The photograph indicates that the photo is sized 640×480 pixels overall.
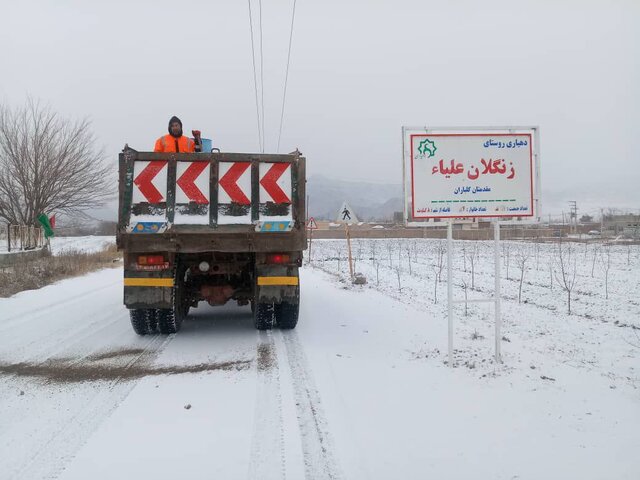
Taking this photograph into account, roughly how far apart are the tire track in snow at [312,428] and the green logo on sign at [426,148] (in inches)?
108

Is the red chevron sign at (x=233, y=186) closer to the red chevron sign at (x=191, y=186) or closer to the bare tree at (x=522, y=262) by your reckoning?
the red chevron sign at (x=191, y=186)

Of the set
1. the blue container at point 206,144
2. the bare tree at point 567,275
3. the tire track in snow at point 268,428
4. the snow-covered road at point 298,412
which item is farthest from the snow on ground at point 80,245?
the tire track in snow at point 268,428

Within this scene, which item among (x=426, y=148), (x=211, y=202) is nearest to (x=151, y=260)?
(x=211, y=202)

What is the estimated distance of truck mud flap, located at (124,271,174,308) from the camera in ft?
21.1

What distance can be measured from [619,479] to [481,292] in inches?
396

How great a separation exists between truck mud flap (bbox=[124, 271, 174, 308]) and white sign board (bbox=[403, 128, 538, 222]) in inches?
134

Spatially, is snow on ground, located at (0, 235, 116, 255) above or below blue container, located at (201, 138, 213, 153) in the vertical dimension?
below

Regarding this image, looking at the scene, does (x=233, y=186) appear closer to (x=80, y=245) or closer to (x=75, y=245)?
(x=80, y=245)

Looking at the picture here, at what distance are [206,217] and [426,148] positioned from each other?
9.85 ft

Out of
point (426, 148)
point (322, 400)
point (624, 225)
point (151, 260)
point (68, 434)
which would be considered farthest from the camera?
point (624, 225)

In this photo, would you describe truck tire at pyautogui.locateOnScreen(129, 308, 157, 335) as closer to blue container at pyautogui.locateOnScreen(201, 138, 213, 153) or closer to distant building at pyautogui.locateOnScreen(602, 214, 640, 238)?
blue container at pyautogui.locateOnScreen(201, 138, 213, 153)

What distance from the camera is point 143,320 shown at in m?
7.09

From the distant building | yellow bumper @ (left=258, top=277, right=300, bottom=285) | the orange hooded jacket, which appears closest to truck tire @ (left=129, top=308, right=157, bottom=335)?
yellow bumper @ (left=258, top=277, right=300, bottom=285)

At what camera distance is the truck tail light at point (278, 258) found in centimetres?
673
